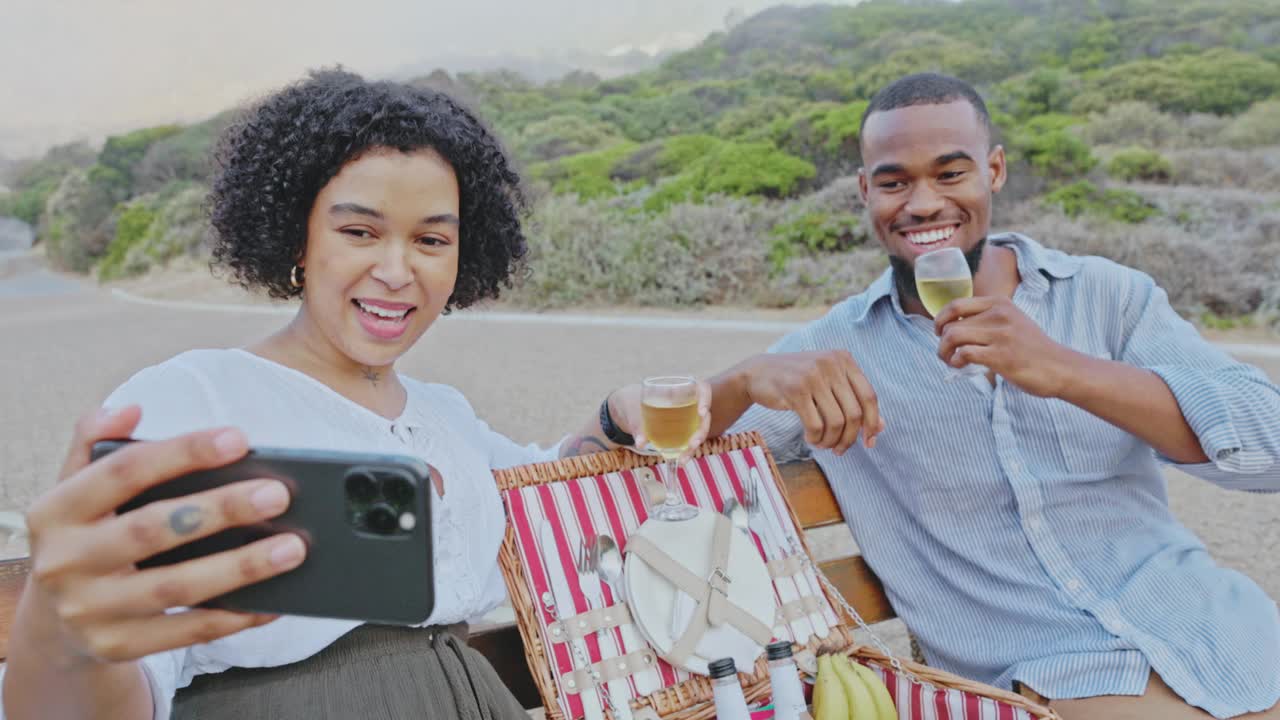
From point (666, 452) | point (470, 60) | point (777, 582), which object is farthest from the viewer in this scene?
point (470, 60)

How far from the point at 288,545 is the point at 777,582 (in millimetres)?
1697

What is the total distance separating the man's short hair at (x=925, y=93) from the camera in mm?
2781

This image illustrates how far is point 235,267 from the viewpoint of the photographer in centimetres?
237

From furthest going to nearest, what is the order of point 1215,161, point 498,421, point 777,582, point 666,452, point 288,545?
1. point 1215,161
2. point 498,421
3. point 777,582
4. point 666,452
5. point 288,545

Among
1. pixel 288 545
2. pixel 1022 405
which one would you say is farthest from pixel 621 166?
pixel 288 545

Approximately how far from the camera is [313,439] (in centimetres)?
192

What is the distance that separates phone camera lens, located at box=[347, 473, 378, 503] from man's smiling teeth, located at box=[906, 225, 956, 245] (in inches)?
81.4

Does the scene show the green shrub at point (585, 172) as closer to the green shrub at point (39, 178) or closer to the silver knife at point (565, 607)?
the silver knife at point (565, 607)

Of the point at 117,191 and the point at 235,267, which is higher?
the point at 235,267

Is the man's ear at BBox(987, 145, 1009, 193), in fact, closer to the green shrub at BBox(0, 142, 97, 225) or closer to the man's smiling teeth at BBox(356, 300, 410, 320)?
the man's smiling teeth at BBox(356, 300, 410, 320)

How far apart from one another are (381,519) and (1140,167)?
715 inches

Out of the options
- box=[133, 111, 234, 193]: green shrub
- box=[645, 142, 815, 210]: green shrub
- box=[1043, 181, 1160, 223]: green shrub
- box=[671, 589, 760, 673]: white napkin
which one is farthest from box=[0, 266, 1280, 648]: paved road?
box=[133, 111, 234, 193]: green shrub

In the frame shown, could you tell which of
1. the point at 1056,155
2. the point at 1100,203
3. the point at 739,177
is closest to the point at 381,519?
the point at 1100,203

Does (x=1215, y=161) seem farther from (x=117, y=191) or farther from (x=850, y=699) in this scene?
(x=117, y=191)
